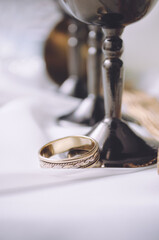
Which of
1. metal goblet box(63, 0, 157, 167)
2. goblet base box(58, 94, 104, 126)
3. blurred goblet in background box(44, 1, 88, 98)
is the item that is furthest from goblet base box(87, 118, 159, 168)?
blurred goblet in background box(44, 1, 88, 98)

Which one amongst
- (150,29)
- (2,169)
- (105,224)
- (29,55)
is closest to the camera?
(105,224)

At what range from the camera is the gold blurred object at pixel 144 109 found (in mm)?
618

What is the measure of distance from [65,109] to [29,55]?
1.35 feet

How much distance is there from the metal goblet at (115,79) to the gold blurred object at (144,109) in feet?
0.30

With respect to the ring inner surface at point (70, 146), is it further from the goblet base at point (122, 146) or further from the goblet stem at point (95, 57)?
the goblet stem at point (95, 57)

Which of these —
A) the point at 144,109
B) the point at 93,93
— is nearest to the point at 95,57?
the point at 93,93

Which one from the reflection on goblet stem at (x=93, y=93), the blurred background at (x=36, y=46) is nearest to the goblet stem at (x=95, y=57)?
the reflection on goblet stem at (x=93, y=93)

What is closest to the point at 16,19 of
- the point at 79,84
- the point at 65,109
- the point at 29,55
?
the point at 29,55

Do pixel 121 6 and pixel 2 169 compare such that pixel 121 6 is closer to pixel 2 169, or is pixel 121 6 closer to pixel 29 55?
pixel 2 169

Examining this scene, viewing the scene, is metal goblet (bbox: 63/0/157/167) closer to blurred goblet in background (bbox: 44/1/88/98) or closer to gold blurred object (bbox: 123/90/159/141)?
gold blurred object (bbox: 123/90/159/141)

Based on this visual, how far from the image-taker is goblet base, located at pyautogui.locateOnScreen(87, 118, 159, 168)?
44cm

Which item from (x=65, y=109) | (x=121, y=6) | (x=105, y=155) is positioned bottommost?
(x=65, y=109)

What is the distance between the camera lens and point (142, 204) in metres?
0.34

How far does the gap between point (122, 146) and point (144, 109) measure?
306mm
